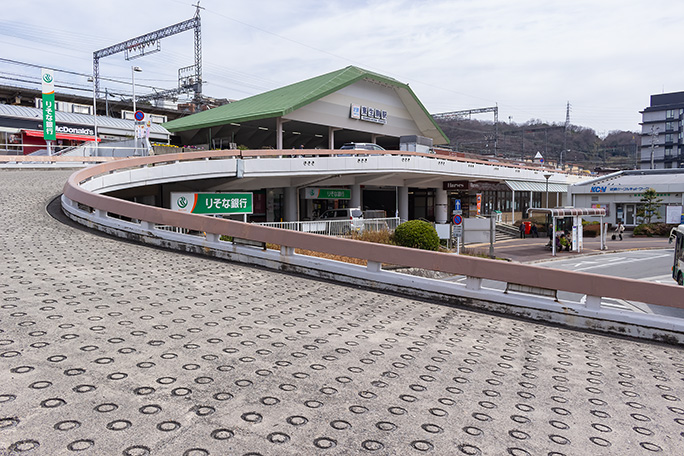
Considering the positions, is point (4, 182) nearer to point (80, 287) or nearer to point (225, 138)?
point (80, 287)

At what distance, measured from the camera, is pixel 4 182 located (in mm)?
18312

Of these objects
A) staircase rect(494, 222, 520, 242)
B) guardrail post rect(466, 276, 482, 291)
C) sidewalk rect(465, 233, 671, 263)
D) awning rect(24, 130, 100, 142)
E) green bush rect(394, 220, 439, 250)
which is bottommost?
sidewalk rect(465, 233, 671, 263)

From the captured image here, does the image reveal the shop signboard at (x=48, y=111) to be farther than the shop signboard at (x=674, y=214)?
No

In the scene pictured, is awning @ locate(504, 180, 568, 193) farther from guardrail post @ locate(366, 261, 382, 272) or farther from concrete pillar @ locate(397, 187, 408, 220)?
guardrail post @ locate(366, 261, 382, 272)

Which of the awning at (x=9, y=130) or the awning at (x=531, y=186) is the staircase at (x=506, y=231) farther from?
the awning at (x=9, y=130)

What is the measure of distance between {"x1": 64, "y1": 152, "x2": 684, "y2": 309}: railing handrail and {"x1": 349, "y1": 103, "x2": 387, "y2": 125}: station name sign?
32.2 metres

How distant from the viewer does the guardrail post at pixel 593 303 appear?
7223 millimetres

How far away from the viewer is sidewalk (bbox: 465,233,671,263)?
94.3 ft

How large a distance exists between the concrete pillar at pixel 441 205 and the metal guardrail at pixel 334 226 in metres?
18.8

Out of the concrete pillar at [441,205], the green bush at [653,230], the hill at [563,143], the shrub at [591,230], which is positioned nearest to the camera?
the green bush at [653,230]

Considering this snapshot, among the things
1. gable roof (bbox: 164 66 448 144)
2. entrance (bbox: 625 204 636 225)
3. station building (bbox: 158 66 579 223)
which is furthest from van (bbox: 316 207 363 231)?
entrance (bbox: 625 204 636 225)

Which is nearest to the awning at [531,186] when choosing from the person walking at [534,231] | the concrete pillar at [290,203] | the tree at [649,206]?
the person walking at [534,231]

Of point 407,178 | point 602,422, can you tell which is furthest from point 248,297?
point 407,178

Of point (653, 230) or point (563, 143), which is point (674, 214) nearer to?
point (653, 230)
